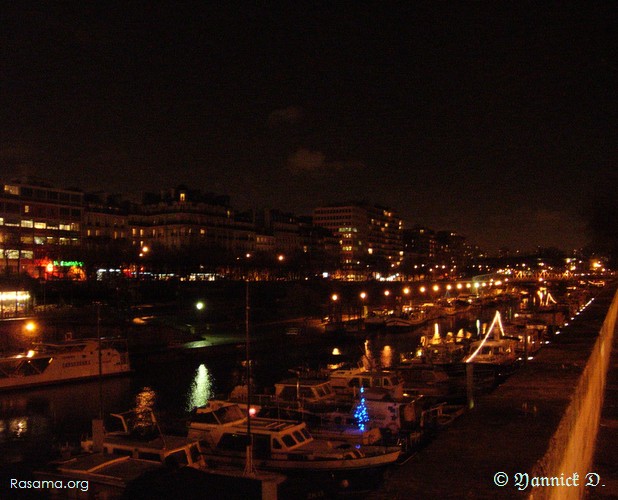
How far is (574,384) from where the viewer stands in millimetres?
5430

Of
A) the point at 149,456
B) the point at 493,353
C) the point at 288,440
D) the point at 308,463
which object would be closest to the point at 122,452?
the point at 149,456

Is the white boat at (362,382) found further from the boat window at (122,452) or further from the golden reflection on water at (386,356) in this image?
the golden reflection on water at (386,356)

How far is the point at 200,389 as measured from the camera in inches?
1187

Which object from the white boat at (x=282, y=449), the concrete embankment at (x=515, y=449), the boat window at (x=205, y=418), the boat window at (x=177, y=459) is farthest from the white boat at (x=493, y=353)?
the concrete embankment at (x=515, y=449)

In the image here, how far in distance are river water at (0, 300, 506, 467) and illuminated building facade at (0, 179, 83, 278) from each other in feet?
95.1

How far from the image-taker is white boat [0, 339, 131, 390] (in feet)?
99.3

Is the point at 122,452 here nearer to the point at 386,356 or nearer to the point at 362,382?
the point at 362,382

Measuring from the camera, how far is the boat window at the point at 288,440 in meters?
16.5

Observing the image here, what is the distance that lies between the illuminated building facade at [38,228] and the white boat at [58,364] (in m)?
Answer: 32.6

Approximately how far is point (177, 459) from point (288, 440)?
3.01m

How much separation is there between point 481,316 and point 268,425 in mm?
59460

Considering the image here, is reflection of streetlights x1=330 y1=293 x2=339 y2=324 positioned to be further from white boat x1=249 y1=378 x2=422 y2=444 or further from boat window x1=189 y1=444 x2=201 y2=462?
boat window x1=189 y1=444 x2=201 y2=462

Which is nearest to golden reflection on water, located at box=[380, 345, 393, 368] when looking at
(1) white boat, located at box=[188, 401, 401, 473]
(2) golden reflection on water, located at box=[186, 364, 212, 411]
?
(2) golden reflection on water, located at box=[186, 364, 212, 411]

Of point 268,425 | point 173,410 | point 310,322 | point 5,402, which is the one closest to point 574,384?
point 268,425
